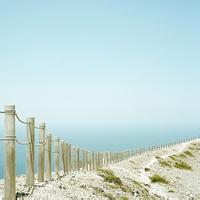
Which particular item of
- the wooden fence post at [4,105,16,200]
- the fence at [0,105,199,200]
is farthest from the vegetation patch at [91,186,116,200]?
the wooden fence post at [4,105,16,200]

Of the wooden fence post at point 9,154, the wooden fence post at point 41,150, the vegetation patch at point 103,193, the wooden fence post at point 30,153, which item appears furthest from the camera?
the vegetation patch at point 103,193

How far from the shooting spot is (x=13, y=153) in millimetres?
12164

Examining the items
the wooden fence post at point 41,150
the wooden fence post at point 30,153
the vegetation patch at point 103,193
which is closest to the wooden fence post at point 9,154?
the wooden fence post at point 30,153

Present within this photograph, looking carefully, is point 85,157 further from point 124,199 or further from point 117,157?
point 117,157

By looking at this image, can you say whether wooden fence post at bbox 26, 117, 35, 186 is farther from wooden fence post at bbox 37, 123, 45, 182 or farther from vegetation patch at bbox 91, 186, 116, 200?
vegetation patch at bbox 91, 186, 116, 200

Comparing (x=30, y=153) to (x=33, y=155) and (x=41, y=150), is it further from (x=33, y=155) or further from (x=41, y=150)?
(x=41, y=150)

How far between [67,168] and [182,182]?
2049 centimetres

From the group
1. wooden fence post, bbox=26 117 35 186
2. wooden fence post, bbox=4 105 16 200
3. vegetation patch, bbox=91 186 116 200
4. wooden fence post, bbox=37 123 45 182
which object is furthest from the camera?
vegetation patch, bbox=91 186 116 200

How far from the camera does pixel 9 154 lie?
12.1 m

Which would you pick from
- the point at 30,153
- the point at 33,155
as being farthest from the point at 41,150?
the point at 30,153

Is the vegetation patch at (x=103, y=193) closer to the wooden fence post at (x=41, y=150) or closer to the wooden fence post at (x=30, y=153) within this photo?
the wooden fence post at (x=41, y=150)

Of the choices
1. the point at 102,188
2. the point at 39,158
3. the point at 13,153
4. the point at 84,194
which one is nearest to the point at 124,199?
the point at 102,188

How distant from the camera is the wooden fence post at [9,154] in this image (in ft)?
39.6

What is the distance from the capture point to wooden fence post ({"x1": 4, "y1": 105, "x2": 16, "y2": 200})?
476 inches
